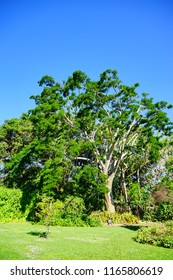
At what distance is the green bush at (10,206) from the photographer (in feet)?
71.1

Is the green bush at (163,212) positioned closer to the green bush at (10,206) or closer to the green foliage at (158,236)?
the green foliage at (158,236)

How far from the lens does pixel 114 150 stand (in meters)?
25.6

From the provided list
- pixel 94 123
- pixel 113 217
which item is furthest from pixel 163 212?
pixel 94 123

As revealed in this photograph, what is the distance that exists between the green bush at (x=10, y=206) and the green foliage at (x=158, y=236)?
12.0 m

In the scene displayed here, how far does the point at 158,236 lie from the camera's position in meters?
12.5

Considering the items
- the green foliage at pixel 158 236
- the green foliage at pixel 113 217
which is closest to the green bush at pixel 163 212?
the green foliage at pixel 113 217

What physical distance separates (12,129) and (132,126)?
47.8 ft

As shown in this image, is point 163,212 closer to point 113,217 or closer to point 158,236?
point 113,217

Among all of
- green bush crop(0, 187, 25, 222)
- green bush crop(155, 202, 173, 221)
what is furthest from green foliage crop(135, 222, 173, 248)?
green bush crop(0, 187, 25, 222)

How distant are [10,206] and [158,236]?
43.9 feet

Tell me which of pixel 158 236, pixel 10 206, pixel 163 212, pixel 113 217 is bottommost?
pixel 158 236

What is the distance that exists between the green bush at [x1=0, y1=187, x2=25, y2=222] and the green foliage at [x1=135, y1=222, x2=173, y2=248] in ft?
39.5
